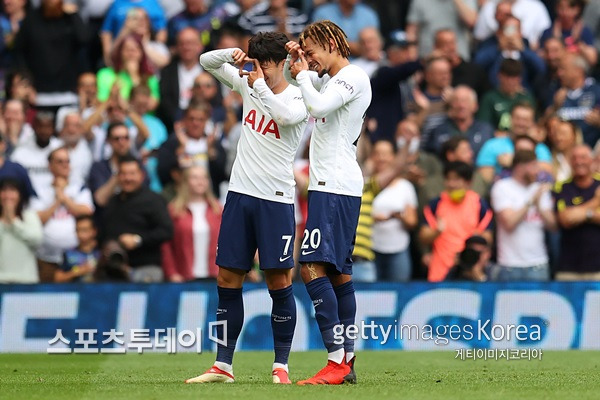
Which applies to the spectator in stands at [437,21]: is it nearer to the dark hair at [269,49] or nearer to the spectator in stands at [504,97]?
the spectator in stands at [504,97]

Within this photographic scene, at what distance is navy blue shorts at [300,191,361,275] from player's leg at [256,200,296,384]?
0.18 meters

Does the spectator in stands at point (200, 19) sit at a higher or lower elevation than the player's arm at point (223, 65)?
higher

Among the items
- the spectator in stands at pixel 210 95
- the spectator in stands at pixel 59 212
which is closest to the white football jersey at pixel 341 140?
the spectator in stands at pixel 59 212

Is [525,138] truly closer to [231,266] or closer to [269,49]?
[269,49]

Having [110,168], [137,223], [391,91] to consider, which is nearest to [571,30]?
[391,91]

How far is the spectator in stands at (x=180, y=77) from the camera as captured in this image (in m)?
18.1

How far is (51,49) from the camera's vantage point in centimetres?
1862

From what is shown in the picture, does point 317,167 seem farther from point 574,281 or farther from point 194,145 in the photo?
point 194,145

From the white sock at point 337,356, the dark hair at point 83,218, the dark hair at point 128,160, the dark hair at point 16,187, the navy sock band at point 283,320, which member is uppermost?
the dark hair at point 128,160

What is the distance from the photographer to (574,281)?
47.9 feet

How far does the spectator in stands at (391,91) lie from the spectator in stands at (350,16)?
3.34 ft

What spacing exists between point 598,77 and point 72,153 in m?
8.12

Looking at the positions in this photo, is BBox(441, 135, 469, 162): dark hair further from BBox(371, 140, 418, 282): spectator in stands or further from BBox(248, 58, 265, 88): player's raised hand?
BBox(248, 58, 265, 88): player's raised hand
